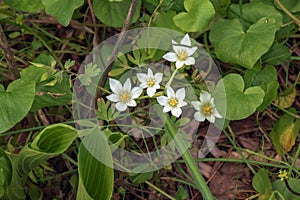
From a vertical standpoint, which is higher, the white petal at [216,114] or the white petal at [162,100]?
the white petal at [162,100]

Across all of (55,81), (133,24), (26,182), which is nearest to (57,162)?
(26,182)

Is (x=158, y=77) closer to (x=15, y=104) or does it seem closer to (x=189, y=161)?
(x=189, y=161)

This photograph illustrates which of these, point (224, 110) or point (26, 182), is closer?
point (224, 110)

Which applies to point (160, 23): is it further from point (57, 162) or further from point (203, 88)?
point (57, 162)

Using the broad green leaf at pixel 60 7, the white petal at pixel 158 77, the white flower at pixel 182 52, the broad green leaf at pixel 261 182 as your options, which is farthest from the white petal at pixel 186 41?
the broad green leaf at pixel 261 182

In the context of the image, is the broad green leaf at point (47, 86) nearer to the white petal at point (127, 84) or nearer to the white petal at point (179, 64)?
the white petal at point (127, 84)

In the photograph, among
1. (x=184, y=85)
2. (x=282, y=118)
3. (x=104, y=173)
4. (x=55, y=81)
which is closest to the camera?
(x=104, y=173)
